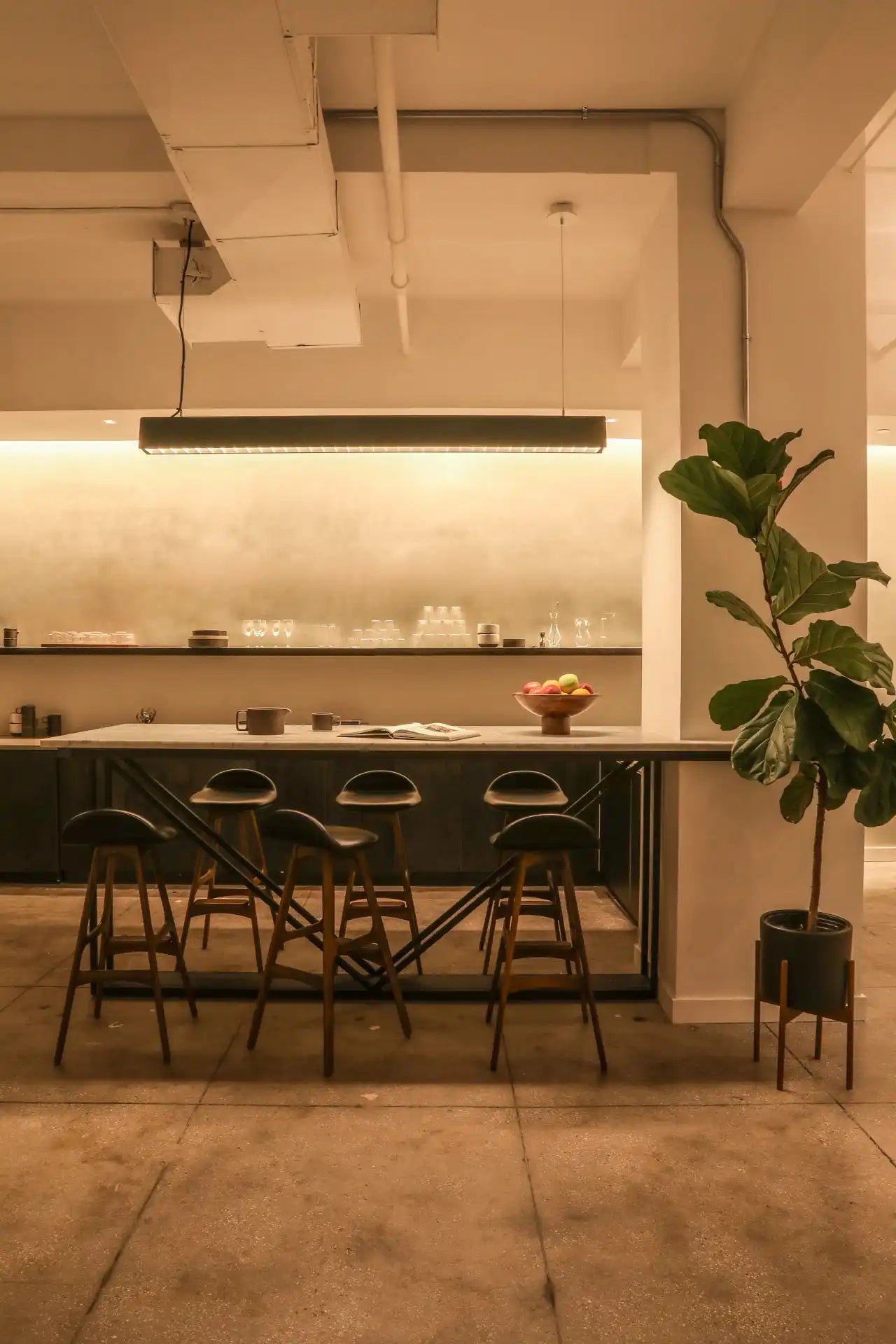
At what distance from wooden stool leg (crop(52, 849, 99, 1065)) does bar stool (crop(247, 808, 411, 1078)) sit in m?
0.61

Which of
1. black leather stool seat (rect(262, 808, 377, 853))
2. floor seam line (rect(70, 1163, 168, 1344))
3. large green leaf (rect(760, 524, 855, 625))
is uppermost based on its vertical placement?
large green leaf (rect(760, 524, 855, 625))

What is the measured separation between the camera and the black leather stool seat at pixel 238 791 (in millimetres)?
4109

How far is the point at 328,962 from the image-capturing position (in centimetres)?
328

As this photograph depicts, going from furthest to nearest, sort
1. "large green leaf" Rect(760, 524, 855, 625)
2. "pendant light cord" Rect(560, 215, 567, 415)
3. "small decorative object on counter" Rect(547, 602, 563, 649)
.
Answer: "small decorative object on counter" Rect(547, 602, 563, 649)
"pendant light cord" Rect(560, 215, 567, 415)
"large green leaf" Rect(760, 524, 855, 625)

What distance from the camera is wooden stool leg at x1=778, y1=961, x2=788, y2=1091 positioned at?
307 centimetres

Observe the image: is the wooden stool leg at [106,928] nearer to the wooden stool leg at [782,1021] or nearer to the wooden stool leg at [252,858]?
the wooden stool leg at [252,858]

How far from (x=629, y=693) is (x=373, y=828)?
1881mm

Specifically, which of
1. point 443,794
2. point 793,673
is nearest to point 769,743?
point 793,673

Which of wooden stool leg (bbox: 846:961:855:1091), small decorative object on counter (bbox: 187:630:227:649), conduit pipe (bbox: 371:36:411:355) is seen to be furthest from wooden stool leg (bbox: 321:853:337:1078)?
small decorative object on counter (bbox: 187:630:227:649)

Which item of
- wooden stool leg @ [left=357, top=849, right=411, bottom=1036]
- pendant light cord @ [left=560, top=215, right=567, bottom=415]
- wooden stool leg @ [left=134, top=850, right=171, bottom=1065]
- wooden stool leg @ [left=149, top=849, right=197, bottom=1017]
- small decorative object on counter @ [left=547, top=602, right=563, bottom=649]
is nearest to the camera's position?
wooden stool leg @ [left=134, top=850, right=171, bottom=1065]

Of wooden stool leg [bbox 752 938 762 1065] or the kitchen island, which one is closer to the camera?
wooden stool leg [bbox 752 938 762 1065]

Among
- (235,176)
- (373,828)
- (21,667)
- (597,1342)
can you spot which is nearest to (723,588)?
(235,176)

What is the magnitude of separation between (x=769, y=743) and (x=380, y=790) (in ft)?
5.84

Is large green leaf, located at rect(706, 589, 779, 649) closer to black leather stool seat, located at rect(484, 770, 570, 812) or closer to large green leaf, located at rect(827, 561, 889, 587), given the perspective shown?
large green leaf, located at rect(827, 561, 889, 587)
